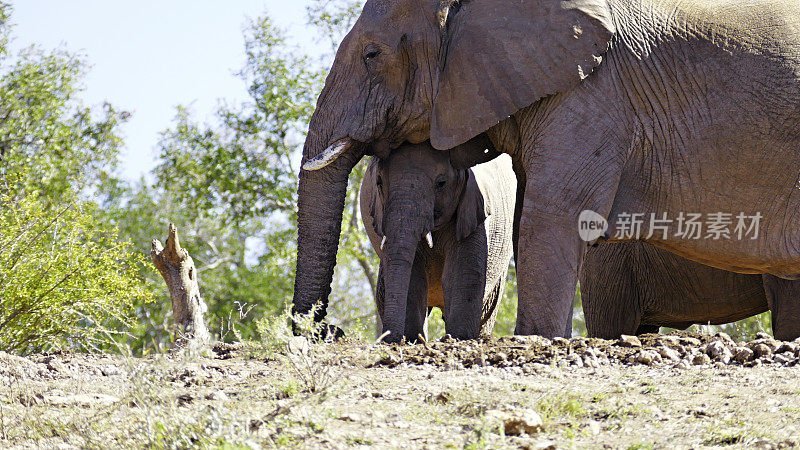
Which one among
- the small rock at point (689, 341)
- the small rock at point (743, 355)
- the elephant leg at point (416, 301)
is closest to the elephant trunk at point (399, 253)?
the elephant leg at point (416, 301)

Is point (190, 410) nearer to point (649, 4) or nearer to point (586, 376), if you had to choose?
point (586, 376)

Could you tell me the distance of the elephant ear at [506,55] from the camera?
6.74m

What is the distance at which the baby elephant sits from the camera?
7562mm

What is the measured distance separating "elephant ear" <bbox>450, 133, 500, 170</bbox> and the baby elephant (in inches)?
3.2

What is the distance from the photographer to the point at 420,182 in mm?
7746

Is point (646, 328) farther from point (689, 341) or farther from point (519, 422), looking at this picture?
point (519, 422)

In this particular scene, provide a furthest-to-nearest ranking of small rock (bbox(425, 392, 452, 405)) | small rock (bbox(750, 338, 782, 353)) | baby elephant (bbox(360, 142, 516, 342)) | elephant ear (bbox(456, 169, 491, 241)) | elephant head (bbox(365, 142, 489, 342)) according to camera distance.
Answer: elephant ear (bbox(456, 169, 491, 241)) < baby elephant (bbox(360, 142, 516, 342)) < elephant head (bbox(365, 142, 489, 342)) < small rock (bbox(750, 338, 782, 353)) < small rock (bbox(425, 392, 452, 405))

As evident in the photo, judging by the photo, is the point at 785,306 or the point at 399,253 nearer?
the point at 399,253

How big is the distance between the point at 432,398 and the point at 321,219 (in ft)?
Result: 10.5

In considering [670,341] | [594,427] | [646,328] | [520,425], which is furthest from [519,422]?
[646,328]

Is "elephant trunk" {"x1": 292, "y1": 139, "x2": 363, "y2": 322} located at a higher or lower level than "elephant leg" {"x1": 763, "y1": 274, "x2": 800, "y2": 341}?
higher

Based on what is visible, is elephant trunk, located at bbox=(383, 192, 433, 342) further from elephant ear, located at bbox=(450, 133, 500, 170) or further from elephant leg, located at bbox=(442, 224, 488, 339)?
elephant leg, located at bbox=(442, 224, 488, 339)

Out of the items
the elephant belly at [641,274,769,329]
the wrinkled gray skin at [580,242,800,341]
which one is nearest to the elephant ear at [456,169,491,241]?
the wrinkled gray skin at [580,242,800,341]

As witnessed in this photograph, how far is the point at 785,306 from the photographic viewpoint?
8359 mm
